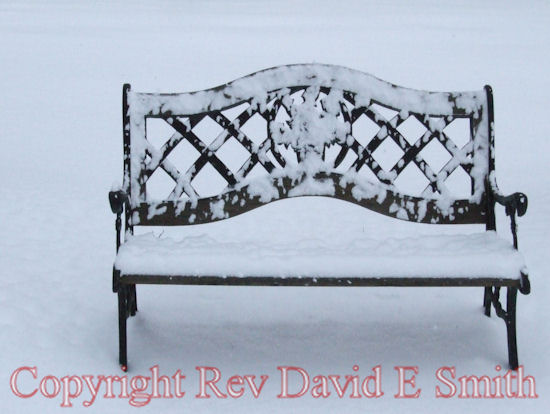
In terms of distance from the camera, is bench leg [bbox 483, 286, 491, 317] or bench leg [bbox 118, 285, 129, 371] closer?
bench leg [bbox 118, 285, 129, 371]

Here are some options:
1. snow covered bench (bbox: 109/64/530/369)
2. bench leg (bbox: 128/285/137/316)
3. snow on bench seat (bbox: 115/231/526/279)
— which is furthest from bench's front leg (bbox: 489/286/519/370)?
bench leg (bbox: 128/285/137/316)

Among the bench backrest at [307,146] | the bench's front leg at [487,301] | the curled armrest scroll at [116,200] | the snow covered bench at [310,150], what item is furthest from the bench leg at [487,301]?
the curled armrest scroll at [116,200]

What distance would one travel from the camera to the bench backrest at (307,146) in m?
4.03

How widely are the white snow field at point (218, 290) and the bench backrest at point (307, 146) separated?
278 mm

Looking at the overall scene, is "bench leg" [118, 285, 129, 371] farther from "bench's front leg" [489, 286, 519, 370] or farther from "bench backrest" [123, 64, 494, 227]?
"bench's front leg" [489, 286, 519, 370]

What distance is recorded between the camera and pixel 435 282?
139 inches

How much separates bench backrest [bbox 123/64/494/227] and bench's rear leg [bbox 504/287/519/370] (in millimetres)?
547

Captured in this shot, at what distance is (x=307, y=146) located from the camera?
4074 mm

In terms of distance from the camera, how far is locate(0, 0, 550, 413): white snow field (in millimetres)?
3627

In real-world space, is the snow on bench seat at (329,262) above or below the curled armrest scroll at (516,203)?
below

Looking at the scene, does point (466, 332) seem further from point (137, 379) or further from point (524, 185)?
point (524, 185)

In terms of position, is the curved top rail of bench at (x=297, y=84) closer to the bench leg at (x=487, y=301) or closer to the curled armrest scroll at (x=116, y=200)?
the curled armrest scroll at (x=116, y=200)

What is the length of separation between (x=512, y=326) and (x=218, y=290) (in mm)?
1832

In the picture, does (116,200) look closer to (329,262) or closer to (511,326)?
(329,262)
